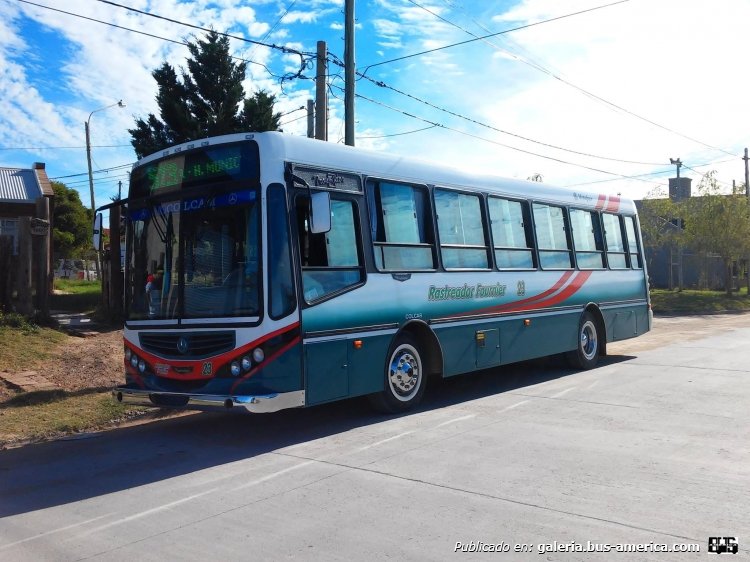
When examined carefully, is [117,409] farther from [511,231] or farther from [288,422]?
[511,231]

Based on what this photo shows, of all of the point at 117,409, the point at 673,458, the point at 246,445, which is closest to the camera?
the point at 673,458

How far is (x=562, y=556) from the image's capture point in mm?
4340

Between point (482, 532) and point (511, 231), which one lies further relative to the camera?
point (511, 231)

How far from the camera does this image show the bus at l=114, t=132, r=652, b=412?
7.23 m

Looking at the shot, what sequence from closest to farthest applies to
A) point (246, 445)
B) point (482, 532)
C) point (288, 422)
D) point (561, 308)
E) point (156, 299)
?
1. point (482, 532)
2. point (246, 445)
3. point (156, 299)
4. point (288, 422)
5. point (561, 308)

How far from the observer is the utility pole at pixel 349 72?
14.1m

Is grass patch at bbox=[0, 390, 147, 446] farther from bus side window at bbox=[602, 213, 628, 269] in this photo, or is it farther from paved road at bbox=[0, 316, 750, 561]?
bus side window at bbox=[602, 213, 628, 269]

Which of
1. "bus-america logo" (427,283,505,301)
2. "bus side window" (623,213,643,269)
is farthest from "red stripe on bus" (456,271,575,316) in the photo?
"bus side window" (623,213,643,269)

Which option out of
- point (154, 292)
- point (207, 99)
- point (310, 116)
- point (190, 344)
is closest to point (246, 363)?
point (190, 344)

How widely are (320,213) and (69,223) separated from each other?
40.7 metres

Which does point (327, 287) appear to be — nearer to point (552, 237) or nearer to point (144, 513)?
point (144, 513)

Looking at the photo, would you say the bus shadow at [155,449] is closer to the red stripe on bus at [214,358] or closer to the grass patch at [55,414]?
the grass patch at [55,414]

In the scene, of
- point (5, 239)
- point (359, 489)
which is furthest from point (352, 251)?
point (5, 239)

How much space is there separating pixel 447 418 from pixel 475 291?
7.01 feet
